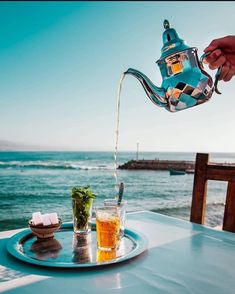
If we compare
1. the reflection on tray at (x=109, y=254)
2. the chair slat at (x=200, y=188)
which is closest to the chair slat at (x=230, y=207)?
the chair slat at (x=200, y=188)

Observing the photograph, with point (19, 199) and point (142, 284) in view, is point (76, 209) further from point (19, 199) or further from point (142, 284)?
point (19, 199)

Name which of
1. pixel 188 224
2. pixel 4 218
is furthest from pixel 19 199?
pixel 188 224

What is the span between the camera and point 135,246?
0.90 m

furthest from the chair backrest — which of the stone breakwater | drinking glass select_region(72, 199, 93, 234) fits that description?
the stone breakwater

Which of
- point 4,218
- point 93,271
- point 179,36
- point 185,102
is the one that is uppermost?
point 179,36

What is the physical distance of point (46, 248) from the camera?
0.87 metres

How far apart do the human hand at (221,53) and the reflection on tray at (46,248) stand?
2.41ft

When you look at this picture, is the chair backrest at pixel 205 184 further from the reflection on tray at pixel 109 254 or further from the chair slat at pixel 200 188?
the reflection on tray at pixel 109 254

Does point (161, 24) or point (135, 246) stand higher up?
point (161, 24)

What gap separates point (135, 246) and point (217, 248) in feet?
0.87

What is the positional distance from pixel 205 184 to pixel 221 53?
80 centimetres

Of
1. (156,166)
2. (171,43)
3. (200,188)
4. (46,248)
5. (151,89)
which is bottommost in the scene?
(156,166)

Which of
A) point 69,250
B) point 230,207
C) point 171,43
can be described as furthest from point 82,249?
point 230,207

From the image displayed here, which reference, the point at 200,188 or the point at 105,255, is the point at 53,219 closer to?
the point at 105,255
